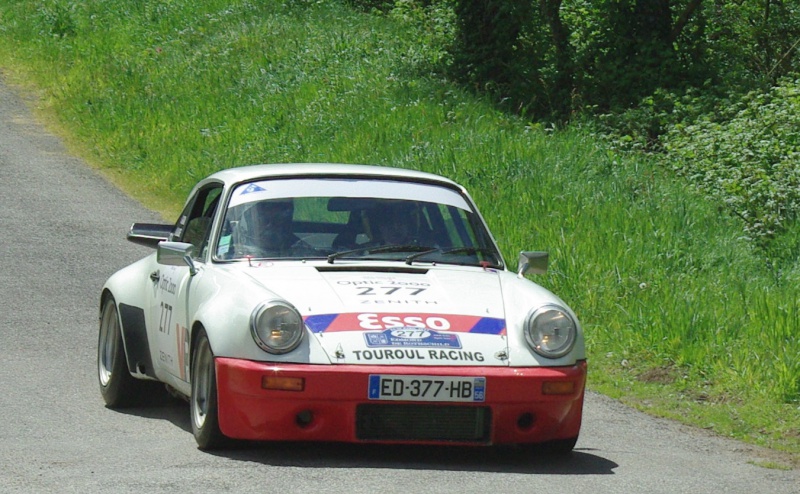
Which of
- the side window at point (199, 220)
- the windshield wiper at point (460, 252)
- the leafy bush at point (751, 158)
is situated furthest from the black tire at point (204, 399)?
the leafy bush at point (751, 158)

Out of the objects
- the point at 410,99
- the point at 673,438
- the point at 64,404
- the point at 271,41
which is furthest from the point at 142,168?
the point at 673,438

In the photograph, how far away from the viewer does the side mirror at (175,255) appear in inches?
277

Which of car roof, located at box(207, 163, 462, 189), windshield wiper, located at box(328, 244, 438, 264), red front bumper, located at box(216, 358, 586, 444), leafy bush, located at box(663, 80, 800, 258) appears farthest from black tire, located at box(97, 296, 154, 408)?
leafy bush, located at box(663, 80, 800, 258)

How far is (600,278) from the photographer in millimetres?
10820

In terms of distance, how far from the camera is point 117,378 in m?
7.85

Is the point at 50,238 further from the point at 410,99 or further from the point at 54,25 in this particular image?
the point at 54,25

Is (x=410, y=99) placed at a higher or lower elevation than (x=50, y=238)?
higher

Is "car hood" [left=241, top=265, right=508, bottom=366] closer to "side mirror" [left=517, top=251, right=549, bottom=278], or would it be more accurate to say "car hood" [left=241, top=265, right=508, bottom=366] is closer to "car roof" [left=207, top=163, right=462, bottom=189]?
"side mirror" [left=517, top=251, right=549, bottom=278]

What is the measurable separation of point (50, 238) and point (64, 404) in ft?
24.6

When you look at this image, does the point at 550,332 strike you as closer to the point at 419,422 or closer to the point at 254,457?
the point at 419,422

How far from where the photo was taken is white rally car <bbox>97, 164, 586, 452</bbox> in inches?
237

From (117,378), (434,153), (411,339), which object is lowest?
(117,378)

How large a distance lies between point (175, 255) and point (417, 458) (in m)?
1.68

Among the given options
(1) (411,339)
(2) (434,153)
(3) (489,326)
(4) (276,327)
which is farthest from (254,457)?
(2) (434,153)
